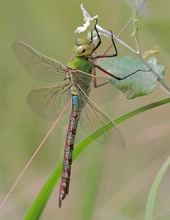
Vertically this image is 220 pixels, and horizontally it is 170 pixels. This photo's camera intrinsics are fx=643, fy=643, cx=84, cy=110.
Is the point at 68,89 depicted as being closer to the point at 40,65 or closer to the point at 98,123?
the point at 40,65

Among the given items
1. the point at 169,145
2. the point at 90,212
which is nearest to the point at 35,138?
the point at 169,145

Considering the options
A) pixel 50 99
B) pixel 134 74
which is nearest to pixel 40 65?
pixel 50 99

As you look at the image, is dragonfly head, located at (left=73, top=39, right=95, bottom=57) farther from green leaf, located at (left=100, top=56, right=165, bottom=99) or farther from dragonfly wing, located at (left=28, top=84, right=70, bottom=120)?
green leaf, located at (left=100, top=56, right=165, bottom=99)

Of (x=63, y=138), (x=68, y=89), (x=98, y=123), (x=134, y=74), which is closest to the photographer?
(x=134, y=74)

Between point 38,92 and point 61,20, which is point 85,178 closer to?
point 38,92

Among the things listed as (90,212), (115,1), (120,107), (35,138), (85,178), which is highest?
(115,1)
